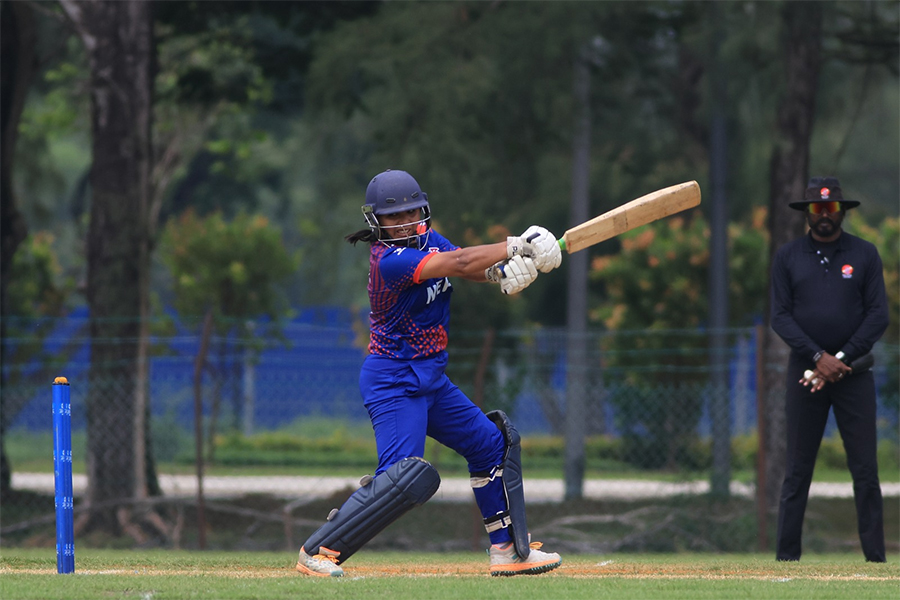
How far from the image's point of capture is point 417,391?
18.7ft

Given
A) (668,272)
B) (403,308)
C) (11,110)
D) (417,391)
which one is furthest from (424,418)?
(668,272)

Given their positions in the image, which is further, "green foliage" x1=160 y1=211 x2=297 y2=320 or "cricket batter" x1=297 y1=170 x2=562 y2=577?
"green foliage" x1=160 y1=211 x2=297 y2=320

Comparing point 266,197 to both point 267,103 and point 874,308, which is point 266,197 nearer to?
point 267,103

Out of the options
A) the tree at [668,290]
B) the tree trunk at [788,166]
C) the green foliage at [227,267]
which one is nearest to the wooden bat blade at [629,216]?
the tree trunk at [788,166]

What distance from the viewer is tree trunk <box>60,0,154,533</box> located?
12.2 m

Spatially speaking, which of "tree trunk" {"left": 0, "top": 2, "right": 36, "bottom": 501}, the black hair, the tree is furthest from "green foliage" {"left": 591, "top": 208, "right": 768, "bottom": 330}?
the black hair

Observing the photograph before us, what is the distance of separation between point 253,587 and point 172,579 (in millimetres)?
570

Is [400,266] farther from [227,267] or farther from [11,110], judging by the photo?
[227,267]

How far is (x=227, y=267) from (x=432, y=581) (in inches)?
734

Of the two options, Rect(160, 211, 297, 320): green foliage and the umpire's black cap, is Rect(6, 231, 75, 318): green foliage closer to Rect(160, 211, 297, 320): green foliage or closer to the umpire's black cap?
Rect(160, 211, 297, 320): green foliage

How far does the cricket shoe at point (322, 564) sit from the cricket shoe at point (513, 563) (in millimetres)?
785

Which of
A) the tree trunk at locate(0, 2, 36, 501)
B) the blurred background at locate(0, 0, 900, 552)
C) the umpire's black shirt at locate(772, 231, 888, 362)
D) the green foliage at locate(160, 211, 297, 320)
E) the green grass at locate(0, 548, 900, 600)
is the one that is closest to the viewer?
the green grass at locate(0, 548, 900, 600)

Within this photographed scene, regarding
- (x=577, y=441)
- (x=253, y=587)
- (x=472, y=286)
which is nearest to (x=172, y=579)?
(x=253, y=587)

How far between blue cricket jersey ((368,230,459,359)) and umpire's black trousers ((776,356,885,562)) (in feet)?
8.33
